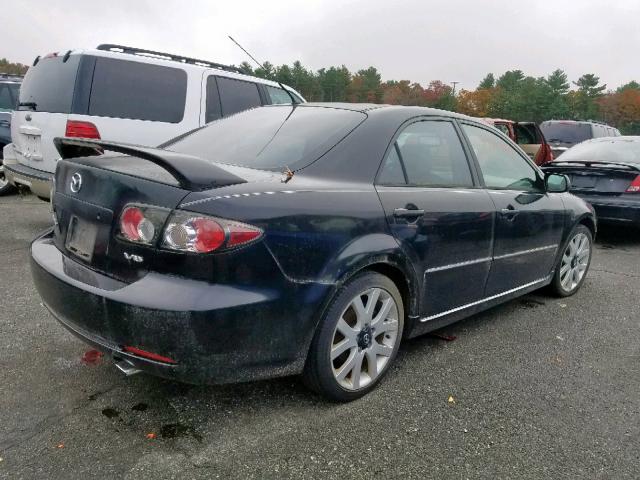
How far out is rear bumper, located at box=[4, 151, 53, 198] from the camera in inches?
220

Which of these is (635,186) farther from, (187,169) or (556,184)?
(187,169)

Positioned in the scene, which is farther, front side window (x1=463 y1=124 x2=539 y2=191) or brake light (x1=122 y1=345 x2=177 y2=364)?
front side window (x1=463 y1=124 x2=539 y2=191)

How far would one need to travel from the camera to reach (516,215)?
12.0 feet

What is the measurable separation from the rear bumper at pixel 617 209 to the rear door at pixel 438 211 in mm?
4102

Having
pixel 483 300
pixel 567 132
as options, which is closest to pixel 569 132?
pixel 567 132

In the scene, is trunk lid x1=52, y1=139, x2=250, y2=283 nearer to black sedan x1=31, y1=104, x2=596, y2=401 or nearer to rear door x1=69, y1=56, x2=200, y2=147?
black sedan x1=31, y1=104, x2=596, y2=401

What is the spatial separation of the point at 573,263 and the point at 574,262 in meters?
0.02

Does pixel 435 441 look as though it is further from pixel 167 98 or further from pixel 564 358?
pixel 167 98

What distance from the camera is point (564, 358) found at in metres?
3.38

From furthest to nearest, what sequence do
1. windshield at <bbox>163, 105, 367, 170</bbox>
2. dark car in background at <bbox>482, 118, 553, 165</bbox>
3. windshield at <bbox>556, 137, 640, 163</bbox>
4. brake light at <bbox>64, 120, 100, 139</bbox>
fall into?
dark car in background at <bbox>482, 118, 553, 165</bbox> → windshield at <bbox>556, 137, 640, 163</bbox> → brake light at <bbox>64, 120, 100, 139</bbox> → windshield at <bbox>163, 105, 367, 170</bbox>

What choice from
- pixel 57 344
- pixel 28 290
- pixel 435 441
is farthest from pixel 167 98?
pixel 435 441

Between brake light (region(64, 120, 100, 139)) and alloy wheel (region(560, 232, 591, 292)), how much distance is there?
15.2ft

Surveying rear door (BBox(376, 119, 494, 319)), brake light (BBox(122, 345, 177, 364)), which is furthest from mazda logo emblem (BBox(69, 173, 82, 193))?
rear door (BBox(376, 119, 494, 319))

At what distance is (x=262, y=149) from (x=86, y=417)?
1.54 m
